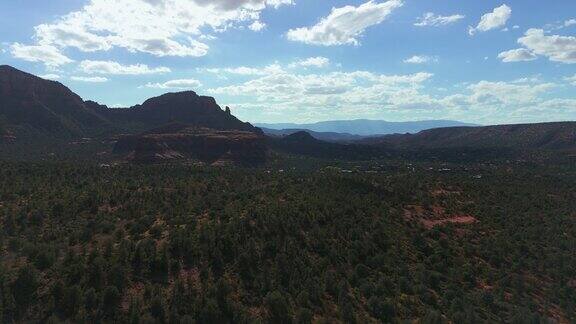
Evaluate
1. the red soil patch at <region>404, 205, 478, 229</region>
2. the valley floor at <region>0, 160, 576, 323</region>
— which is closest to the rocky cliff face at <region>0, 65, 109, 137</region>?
the valley floor at <region>0, 160, 576, 323</region>

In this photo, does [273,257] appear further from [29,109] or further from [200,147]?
[29,109]

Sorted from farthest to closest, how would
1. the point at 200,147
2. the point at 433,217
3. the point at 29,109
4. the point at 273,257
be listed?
1. the point at 29,109
2. the point at 200,147
3. the point at 433,217
4. the point at 273,257

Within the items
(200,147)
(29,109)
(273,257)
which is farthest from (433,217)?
(29,109)

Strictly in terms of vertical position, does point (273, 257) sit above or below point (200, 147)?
below

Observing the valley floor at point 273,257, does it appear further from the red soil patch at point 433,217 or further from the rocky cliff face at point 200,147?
the rocky cliff face at point 200,147

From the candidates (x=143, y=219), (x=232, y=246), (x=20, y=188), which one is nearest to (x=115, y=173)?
(x=20, y=188)

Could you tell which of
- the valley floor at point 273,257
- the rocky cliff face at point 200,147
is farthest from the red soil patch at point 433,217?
the rocky cliff face at point 200,147

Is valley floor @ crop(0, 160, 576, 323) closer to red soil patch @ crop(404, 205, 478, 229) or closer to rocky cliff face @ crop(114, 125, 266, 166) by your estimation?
red soil patch @ crop(404, 205, 478, 229)

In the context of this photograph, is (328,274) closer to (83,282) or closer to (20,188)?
(83,282)
